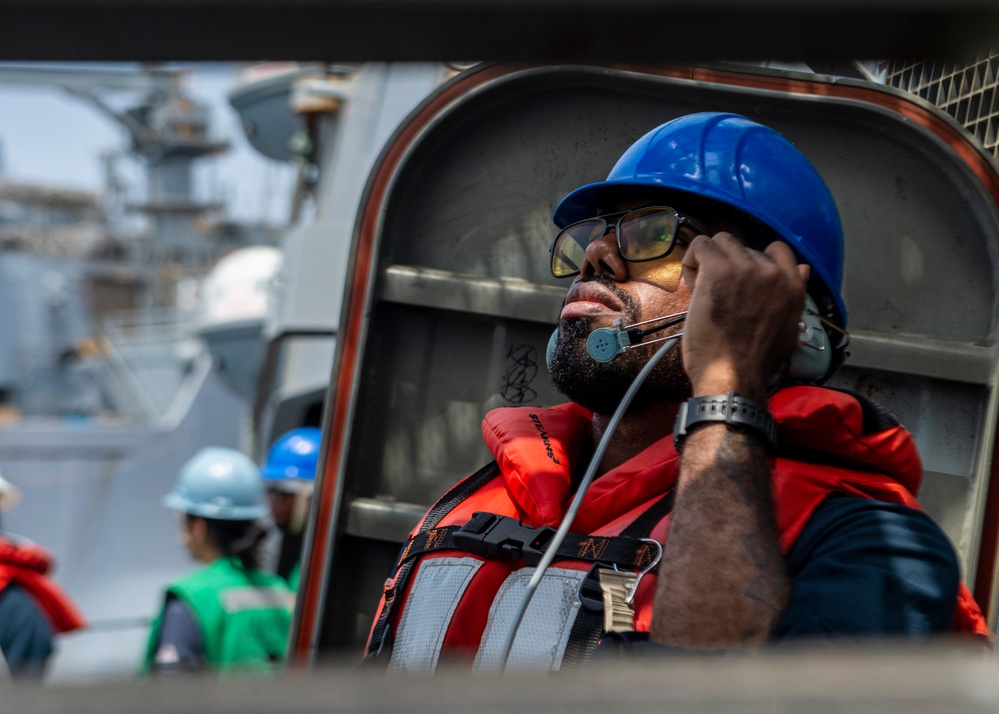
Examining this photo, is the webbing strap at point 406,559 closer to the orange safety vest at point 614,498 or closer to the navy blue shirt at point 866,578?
the orange safety vest at point 614,498

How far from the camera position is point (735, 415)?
1.52 metres

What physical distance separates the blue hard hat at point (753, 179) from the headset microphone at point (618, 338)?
28 cm

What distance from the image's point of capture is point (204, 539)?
471cm

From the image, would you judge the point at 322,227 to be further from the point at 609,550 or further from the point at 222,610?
the point at 609,550

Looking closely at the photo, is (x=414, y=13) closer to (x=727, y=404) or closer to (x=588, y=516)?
(x=727, y=404)

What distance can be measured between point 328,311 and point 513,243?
3.24 meters

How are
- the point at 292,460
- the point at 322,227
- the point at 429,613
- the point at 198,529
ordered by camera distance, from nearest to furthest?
the point at 429,613
the point at 198,529
the point at 292,460
the point at 322,227

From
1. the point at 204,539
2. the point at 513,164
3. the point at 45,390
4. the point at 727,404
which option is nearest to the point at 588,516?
the point at 727,404

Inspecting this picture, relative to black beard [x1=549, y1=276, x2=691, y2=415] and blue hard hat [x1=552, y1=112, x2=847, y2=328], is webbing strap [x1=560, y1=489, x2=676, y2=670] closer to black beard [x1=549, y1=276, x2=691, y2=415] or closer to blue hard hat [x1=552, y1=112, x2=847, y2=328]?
black beard [x1=549, y1=276, x2=691, y2=415]

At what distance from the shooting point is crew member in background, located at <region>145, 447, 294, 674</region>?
404cm

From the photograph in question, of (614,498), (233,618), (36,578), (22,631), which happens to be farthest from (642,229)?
(36,578)

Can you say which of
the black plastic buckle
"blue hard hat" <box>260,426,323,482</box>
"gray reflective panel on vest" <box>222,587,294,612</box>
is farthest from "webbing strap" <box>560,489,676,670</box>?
"blue hard hat" <box>260,426,323,482</box>

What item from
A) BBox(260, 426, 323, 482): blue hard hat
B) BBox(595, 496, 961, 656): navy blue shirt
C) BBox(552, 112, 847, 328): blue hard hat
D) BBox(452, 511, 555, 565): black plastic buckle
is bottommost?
BBox(260, 426, 323, 482): blue hard hat

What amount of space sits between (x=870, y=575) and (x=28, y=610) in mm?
3590
